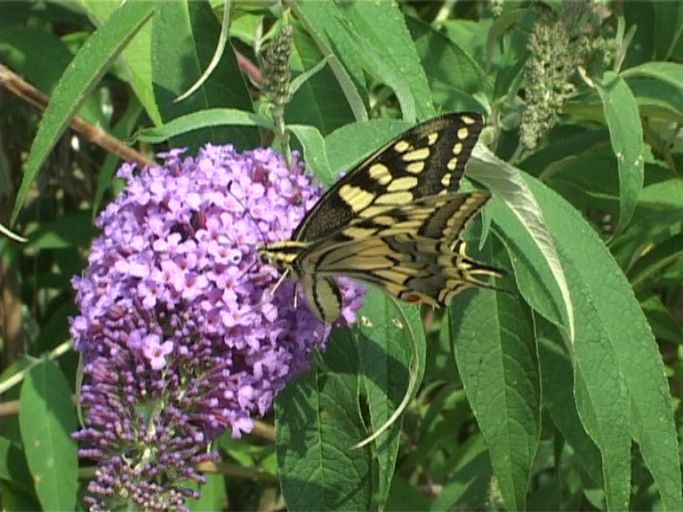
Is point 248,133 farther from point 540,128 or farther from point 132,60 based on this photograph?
point 540,128

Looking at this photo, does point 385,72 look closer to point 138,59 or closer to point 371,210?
point 371,210

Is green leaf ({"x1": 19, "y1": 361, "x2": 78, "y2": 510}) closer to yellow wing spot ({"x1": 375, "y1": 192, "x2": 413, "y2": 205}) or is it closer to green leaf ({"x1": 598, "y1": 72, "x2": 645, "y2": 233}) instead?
yellow wing spot ({"x1": 375, "y1": 192, "x2": 413, "y2": 205})

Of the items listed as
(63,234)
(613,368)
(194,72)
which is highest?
(194,72)

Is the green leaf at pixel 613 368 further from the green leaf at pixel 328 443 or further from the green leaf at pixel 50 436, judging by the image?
the green leaf at pixel 50 436

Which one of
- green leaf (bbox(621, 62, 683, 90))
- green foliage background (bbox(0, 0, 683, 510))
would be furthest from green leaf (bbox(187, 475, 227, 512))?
green leaf (bbox(621, 62, 683, 90))

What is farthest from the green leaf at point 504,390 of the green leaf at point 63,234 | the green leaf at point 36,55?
the green leaf at point 63,234

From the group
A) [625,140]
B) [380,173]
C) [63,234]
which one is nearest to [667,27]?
[625,140]
